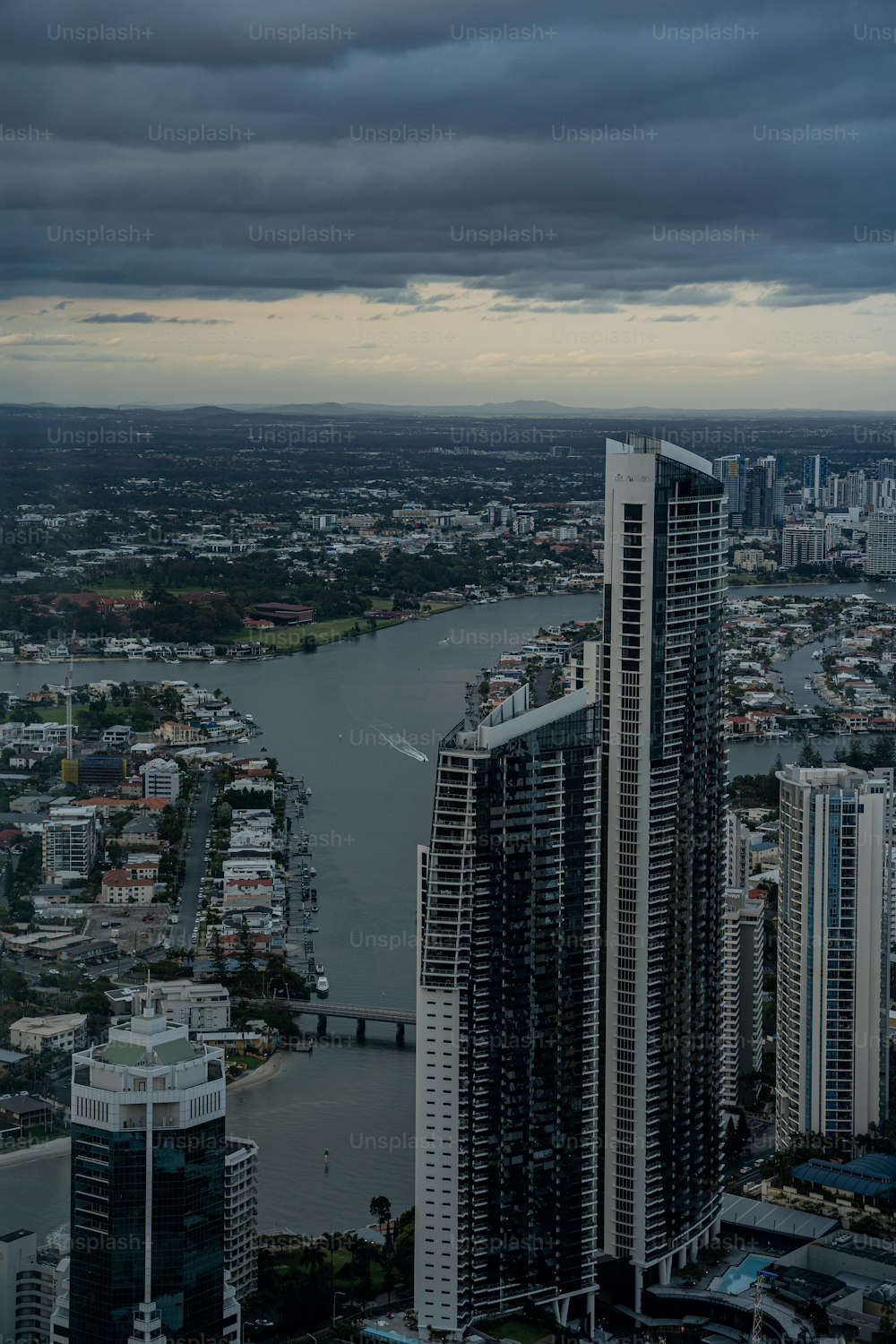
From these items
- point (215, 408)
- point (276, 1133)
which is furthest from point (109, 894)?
point (215, 408)

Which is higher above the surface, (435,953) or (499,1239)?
(435,953)

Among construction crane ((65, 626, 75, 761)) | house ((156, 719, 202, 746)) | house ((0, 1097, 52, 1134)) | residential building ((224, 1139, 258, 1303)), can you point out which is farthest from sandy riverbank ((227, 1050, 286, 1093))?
house ((156, 719, 202, 746))

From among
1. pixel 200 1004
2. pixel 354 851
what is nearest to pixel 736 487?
pixel 354 851

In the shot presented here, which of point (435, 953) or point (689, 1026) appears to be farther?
point (689, 1026)

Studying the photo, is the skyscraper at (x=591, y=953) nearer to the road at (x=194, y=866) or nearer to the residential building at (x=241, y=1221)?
the residential building at (x=241, y=1221)

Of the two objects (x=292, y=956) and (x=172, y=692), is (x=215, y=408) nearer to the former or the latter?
(x=172, y=692)

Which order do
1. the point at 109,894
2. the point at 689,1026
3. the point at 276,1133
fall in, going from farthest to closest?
the point at 109,894 → the point at 276,1133 → the point at 689,1026
